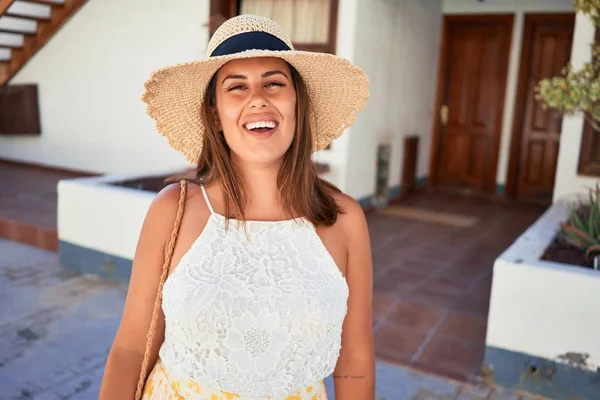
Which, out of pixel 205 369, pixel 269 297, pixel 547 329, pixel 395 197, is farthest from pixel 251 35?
pixel 395 197

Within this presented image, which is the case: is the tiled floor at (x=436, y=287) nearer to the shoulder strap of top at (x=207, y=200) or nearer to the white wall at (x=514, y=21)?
the white wall at (x=514, y=21)

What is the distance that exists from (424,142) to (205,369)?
6917 millimetres

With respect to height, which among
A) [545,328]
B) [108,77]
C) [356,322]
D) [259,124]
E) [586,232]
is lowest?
[545,328]

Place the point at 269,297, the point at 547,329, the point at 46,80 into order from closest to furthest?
the point at 269,297
the point at 547,329
the point at 46,80

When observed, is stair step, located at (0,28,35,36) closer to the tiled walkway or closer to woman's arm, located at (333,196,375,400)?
the tiled walkway

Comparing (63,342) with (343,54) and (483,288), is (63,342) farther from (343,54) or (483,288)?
(343,54)

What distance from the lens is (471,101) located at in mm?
7805

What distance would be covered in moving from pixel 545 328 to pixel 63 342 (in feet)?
8.66

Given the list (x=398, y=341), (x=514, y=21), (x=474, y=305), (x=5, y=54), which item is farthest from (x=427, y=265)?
(x=5, y=54)

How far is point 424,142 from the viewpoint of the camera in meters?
7.82

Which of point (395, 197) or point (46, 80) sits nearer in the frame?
point (395, 197)

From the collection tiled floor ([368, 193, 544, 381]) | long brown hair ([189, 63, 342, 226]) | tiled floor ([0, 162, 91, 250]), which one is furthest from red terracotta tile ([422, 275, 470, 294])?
tiled floor ([0, 162, 91, 250])

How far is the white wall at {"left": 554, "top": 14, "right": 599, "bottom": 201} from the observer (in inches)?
175

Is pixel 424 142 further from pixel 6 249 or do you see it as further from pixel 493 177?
pixel 6 249
